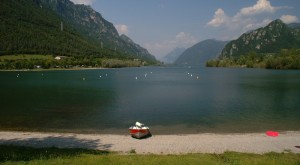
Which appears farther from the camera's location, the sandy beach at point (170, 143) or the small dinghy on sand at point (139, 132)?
the small dinghy on sand at point (139, 132)

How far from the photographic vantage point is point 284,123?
46969 millimetres

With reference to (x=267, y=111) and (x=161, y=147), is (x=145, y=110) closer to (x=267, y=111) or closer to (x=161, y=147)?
(x=267, y=111)

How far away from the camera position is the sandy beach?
93.5ft

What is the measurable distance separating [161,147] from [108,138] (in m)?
7.49

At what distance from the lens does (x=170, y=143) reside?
31.0 metres

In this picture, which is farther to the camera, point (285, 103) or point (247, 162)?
point (285, 103)

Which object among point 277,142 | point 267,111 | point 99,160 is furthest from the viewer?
point 267,111

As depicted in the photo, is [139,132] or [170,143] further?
[139,132]

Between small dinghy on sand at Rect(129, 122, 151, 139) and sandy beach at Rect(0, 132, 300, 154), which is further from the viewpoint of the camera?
small dinghy on sand at Rect(129, 122, 151, 139)

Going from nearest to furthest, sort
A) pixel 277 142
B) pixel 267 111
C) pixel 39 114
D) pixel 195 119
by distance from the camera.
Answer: pixel 277 142, pixel 195 119, pixel 39 114, pixel 267 111

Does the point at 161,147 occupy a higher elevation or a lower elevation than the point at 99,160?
lower

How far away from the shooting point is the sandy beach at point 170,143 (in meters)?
28.5

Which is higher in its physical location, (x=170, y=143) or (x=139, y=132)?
(x=139, y=132)

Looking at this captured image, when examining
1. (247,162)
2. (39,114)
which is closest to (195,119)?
(39,114)
